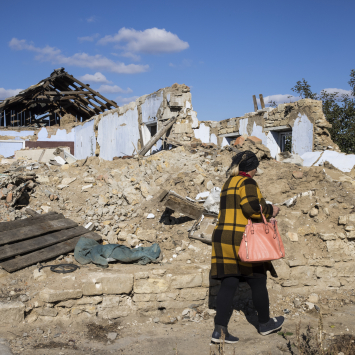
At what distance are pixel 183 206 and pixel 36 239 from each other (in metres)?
1.98

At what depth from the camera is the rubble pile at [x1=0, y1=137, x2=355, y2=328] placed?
341 cm

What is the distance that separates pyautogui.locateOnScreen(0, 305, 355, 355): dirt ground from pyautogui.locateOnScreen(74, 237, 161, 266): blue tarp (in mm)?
726

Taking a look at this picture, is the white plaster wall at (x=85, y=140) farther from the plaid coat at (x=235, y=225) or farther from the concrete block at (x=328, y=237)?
the plaid coat at (x=235, y=225)

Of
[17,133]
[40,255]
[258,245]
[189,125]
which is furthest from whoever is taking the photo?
[17,133]

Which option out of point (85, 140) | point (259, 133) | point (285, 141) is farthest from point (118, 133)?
point (285, 141)

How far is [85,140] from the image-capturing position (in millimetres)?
16234

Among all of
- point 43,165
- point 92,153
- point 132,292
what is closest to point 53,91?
point 92,153

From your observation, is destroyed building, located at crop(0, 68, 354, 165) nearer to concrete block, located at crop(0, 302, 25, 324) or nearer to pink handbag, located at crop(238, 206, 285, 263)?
pink handbag, located at crop(238, 206, 285, 263)

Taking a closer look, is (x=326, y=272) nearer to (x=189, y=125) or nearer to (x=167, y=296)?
(x=167, y=296)

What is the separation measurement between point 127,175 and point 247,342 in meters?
4.17

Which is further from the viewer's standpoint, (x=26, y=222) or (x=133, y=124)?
(x=133, y=124)

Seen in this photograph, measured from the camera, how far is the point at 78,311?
3.32 meters

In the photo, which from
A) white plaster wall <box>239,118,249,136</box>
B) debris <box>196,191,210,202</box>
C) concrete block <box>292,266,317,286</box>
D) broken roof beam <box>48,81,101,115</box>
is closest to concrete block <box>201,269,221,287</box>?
concrete block <box>292,266,317,286</box>

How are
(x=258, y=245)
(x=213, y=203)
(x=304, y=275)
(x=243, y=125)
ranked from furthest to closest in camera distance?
(x=243, y=125)
(x=213, y=203)
(x=304, y=275)
(x=258, y=245)
